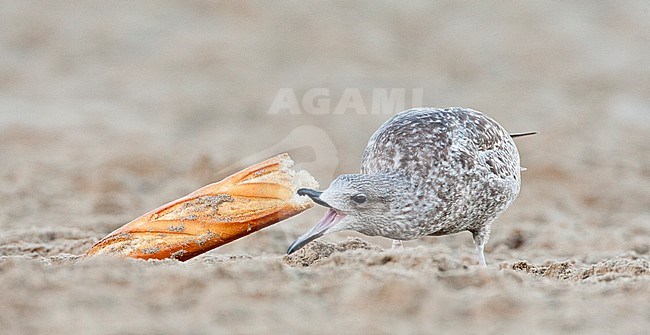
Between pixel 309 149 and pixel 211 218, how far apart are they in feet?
21.7

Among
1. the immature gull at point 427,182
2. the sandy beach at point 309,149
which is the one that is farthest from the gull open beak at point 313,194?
the sandy beach at point 309,149

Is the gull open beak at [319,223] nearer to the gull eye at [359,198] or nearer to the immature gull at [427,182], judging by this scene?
the immature gull at [427,182]

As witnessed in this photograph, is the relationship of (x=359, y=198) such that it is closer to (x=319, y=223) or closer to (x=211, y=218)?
(x=319, y=223)

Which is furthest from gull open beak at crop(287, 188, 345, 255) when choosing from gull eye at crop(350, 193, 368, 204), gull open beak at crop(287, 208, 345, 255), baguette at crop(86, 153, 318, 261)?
baguette at crop(86, 153, 318, 261)

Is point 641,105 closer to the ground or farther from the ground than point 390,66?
closer to the ground

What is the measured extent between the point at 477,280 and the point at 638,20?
15058 millimetres

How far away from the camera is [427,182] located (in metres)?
5.46

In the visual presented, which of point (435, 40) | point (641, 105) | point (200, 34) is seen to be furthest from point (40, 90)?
point (641, 105)

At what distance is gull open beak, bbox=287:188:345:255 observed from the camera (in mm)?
5000

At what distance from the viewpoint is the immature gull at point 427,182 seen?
5195 mm

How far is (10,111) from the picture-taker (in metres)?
14.3

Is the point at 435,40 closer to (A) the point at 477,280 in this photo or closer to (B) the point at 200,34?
(B) the point at 200,34

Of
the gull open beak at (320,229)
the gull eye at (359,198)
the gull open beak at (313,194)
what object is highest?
the gull open beak at (313,194)

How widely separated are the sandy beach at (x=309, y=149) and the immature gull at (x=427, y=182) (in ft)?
0.79
